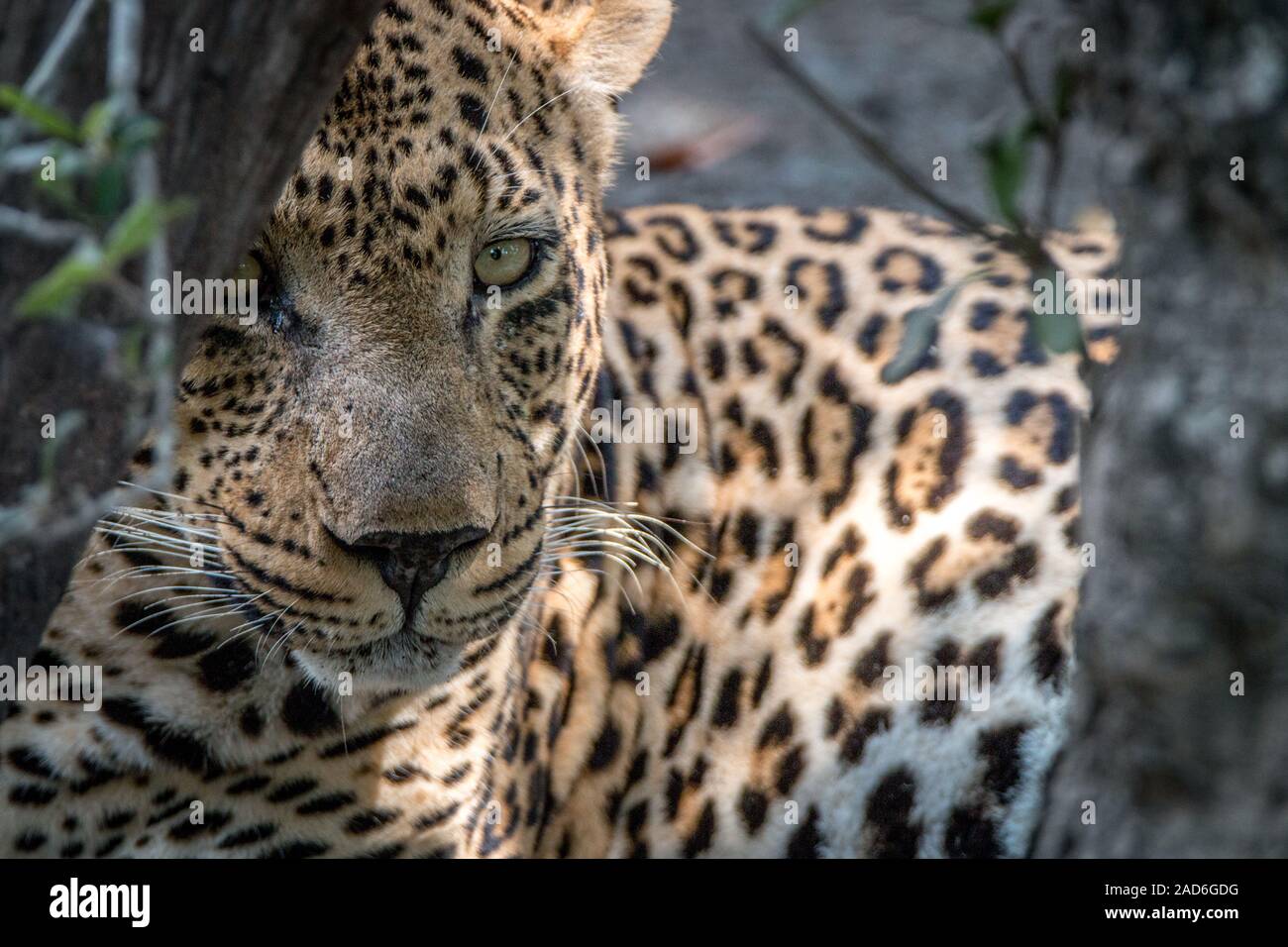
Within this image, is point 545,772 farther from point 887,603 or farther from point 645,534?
point 887,603

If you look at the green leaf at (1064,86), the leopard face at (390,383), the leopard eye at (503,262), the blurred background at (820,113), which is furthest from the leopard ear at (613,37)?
the blurred background at (820,113)

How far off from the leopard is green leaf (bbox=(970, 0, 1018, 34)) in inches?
13.0

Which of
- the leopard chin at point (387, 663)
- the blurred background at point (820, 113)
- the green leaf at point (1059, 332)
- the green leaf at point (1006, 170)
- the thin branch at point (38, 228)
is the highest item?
the blurred background at point (820, 113)

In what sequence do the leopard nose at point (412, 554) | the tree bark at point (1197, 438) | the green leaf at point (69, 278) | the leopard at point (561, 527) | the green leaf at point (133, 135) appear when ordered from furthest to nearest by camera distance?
the leopard at point (561, 527) < the leopard nose at point (412, 554) < the tree bark at point (1197, 438) < the green leaf at point (133, 135) < the green leaf at point (69, 278)

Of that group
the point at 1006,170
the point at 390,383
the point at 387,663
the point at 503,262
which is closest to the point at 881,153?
the point at 1006,170

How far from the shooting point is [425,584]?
3531mm

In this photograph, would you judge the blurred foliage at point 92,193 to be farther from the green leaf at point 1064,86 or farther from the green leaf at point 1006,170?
the green leaf at point 1064,86

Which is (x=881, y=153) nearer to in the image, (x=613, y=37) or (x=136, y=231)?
(x=136, y=231)

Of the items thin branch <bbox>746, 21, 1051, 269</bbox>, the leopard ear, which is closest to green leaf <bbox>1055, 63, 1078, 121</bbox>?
thin branch <bbox>746, 21, 1051, 269</bbox>

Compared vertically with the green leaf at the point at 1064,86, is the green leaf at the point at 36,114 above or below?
below

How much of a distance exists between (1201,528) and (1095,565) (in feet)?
0.71

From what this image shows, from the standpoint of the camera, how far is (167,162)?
2385 mm

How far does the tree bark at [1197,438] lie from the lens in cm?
226

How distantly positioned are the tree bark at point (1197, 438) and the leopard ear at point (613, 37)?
86.8 inches
